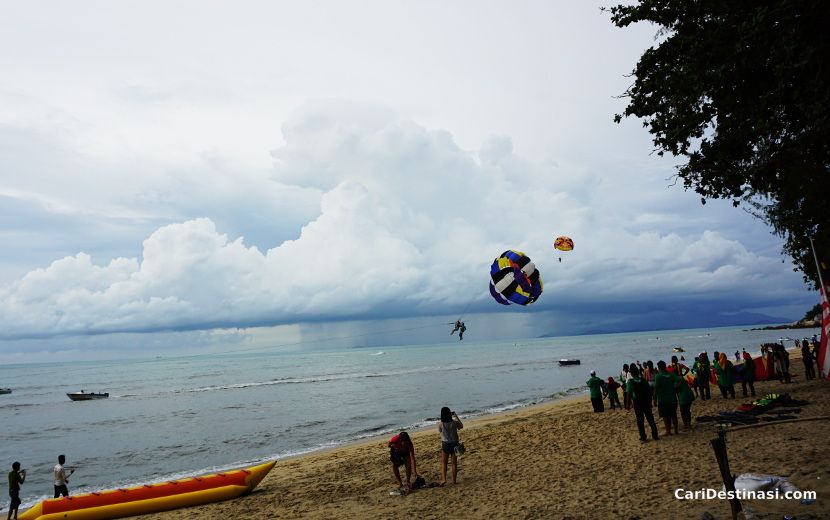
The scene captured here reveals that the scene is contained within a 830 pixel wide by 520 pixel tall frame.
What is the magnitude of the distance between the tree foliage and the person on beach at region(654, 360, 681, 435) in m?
4.52

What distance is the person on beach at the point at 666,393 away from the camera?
39.9 ft

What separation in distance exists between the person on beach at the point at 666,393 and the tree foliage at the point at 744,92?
4.52 metres

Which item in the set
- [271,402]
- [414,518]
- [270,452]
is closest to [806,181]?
[414,518]

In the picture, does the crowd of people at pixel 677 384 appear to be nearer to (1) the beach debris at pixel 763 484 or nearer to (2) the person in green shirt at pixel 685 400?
(2) the person in green shirt at pixel 685 400

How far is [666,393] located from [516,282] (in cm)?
805

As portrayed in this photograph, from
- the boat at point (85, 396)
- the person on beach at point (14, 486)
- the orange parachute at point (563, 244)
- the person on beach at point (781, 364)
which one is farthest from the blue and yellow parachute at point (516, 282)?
the boat at point (85, 396)

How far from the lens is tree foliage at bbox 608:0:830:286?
811cm

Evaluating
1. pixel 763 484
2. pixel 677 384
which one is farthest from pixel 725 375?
pixel 763 484

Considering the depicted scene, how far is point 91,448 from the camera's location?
28.6 metres

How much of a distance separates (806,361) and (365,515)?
18804 millimetres

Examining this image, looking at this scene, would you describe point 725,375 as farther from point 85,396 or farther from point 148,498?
point 85,396

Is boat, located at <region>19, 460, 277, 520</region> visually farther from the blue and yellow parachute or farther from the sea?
the blue and yellow parachute

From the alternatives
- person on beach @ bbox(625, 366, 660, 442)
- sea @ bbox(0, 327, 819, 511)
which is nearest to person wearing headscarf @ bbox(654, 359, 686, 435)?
person on beach @ bbox(625, 366, 660, 442)

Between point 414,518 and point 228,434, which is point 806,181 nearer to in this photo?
point 414,518
